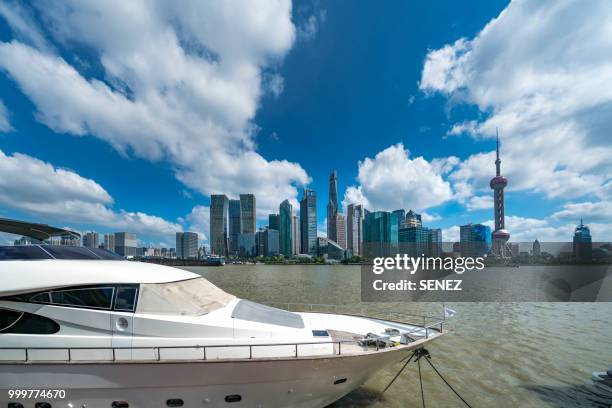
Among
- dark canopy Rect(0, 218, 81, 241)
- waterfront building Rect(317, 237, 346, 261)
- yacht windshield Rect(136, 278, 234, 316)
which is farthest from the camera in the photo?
waterfront building Rect(317, 237, 346, 261)

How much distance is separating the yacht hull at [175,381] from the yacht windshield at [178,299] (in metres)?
0.80

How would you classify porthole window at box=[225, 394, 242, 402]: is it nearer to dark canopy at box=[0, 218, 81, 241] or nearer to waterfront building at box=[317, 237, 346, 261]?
dark canopy at box=[0, 218, 81, 241]

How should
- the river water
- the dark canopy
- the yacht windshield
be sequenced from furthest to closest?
the dark canopy → the river water → the yacht windshield

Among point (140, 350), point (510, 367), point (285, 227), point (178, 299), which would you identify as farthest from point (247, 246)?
point (140, 350)

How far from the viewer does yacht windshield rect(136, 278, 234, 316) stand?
14.6ft

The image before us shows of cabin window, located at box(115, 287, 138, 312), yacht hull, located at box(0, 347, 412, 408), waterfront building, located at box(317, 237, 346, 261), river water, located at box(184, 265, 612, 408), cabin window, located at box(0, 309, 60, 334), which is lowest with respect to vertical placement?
waterfront building, located at box(317, 237, 346, 261)

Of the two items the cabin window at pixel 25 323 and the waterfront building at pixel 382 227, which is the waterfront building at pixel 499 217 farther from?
the cabin window at pixel 25 323

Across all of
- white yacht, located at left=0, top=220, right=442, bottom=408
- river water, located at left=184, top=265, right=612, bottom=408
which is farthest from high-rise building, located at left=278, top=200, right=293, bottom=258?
white yacht, located at left=0, top=220, right=442, bottom=408

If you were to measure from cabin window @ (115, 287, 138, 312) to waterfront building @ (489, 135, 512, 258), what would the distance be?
141m

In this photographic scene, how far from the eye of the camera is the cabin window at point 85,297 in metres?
4.24

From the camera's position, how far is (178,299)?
475 centimetres

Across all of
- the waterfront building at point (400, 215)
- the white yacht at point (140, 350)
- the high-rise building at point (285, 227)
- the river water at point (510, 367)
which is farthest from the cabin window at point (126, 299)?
the high-rise building at point (285, 227)

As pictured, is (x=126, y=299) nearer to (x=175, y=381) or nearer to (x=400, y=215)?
(x=175, y=381)

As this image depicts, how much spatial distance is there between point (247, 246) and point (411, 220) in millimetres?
108222
